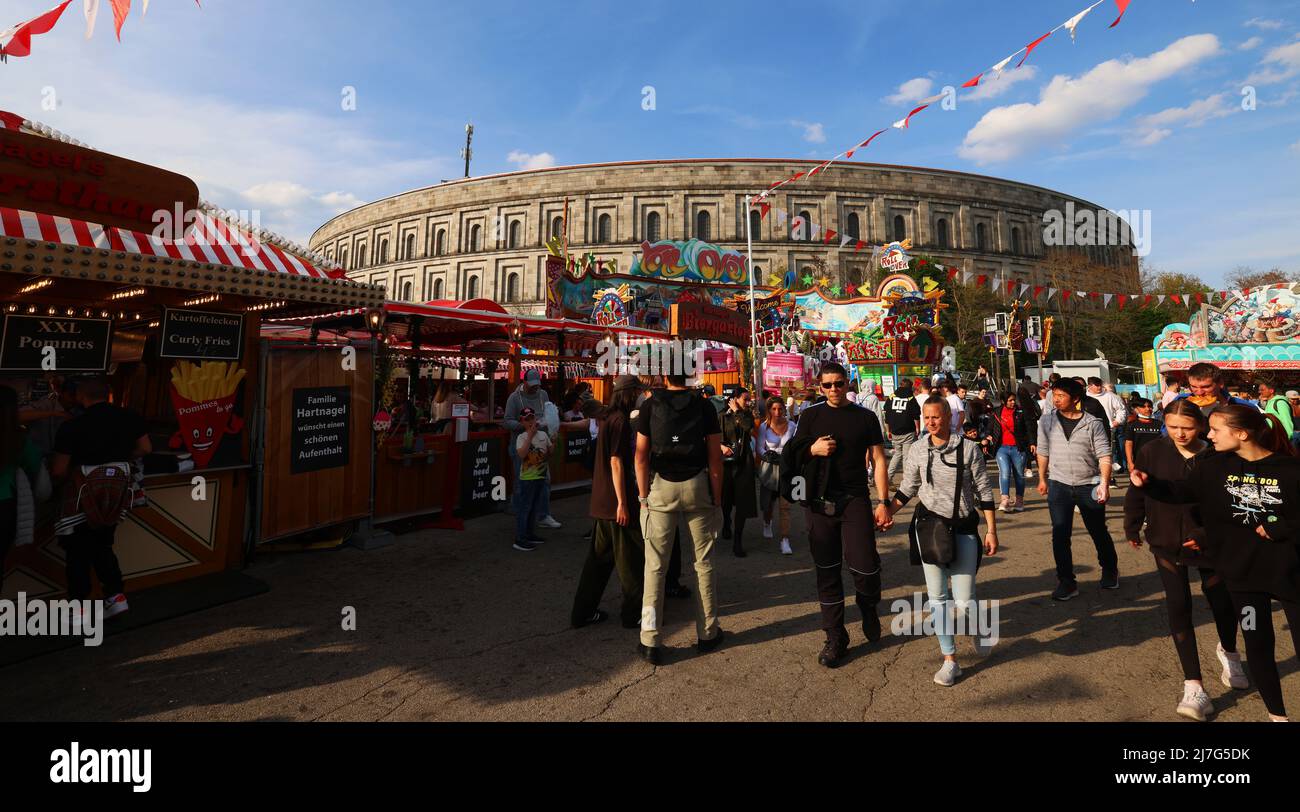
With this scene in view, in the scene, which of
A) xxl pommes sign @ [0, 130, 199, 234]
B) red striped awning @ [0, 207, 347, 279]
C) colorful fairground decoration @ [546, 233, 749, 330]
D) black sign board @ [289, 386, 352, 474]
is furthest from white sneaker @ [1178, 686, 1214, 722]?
colorful fairground decoration @ [546, 233, 749, 330]

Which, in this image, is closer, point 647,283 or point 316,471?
point 316,471

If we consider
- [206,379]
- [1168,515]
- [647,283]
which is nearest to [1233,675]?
[1168,515]

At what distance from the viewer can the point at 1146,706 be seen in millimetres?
3270

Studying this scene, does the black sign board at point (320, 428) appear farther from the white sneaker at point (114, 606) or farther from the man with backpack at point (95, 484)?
the white sneaker at point (114, 606)

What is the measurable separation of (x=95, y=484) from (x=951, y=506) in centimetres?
621

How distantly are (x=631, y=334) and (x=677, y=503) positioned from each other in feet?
34.5

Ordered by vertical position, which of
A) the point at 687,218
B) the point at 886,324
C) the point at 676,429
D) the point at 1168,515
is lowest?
the point at 1168,515

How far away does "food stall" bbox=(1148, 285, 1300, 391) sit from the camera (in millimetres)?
21516

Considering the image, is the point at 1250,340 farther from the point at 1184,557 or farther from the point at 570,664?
the point at 570,664

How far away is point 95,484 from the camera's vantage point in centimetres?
430

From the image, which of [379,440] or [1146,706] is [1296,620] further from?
[379,440]

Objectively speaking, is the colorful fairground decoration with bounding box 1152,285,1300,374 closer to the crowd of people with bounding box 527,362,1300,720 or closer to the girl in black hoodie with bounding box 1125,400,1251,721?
the crowd of people with bounding box 527,362,1300,720

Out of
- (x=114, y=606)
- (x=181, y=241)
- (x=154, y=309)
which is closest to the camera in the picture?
(x=114, y=606)
